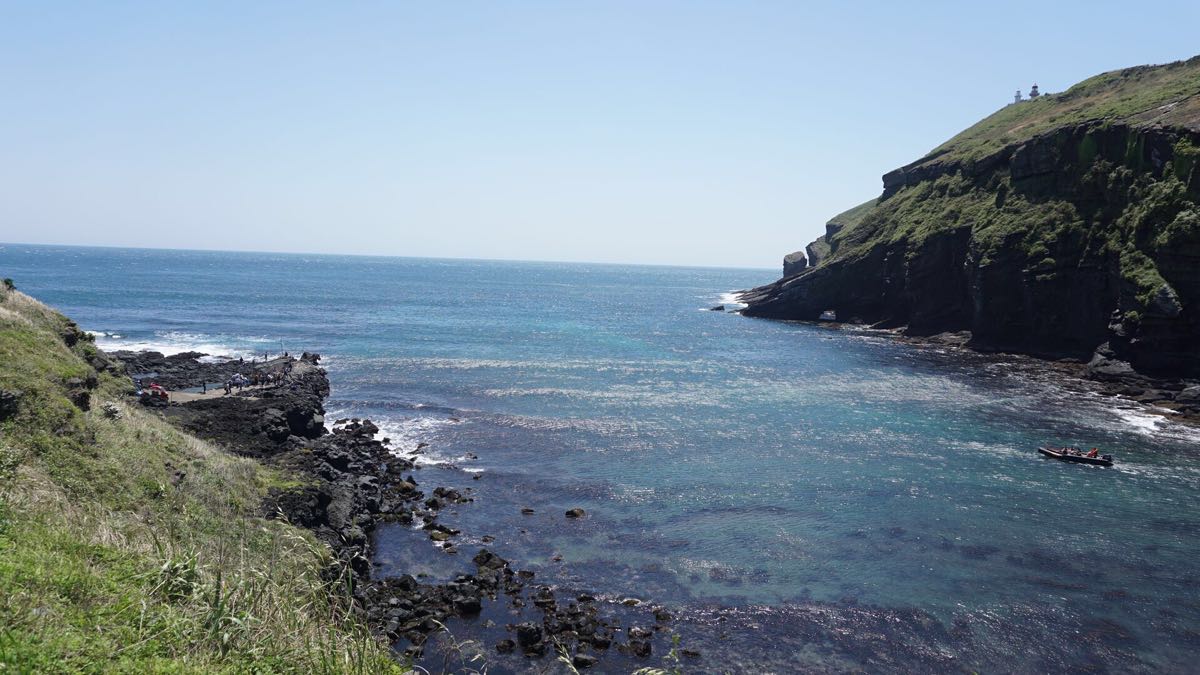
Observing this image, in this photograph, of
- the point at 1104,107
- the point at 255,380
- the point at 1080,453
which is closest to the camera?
the point at 1080,453

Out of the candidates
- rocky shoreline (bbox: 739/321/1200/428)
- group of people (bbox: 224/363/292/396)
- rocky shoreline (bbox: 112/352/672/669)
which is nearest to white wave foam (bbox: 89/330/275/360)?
group of people (bbox: 224/363/292/396)

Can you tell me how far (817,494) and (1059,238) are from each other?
56.6 m

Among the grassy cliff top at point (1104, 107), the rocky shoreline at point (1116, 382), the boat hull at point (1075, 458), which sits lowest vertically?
the boat hull at point (1075, 458)

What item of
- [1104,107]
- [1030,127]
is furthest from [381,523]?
[1030,127]

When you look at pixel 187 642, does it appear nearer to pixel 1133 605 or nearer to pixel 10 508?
pixel 10 508

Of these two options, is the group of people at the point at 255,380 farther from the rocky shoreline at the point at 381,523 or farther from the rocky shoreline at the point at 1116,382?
the rocky shoreline at the point at 1116,382

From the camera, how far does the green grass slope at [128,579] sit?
9602 mm

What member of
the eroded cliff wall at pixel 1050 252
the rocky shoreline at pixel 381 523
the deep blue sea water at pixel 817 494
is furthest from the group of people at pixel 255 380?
the eroded cliff wall at pixel 1050 252

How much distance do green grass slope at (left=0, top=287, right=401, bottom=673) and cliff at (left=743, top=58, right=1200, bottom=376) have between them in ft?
233

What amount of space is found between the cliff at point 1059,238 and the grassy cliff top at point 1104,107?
344mm

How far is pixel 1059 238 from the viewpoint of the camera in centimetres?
7588

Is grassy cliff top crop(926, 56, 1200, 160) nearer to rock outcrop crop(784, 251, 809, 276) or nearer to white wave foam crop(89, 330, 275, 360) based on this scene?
rock outcrop crop(784, 251, 809, 276)

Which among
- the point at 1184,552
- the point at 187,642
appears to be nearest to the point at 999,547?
the point at 1184,552

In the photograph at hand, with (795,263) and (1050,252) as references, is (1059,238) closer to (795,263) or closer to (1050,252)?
(1050,252)
